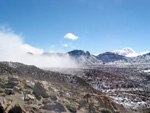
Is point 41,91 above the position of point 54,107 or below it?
above

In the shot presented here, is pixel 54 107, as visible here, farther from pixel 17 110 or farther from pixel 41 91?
pixel 41 91

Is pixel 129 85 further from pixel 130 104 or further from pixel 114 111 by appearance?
pixel 114 111

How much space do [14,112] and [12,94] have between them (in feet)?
13.1

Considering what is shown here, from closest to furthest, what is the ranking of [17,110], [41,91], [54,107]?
[17,110], [54,107], [41,91]

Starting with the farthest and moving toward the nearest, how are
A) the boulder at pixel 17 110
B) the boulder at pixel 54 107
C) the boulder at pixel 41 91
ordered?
the boulder at pixel 41 91 → the boulder at pixel 54 107 → the boulder at pixel 17 110

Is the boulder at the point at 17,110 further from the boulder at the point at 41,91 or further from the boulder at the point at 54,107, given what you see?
Result: the boulder at the point at 41,91

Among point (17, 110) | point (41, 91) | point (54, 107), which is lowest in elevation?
point (54, 107)

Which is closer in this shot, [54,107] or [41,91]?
[54,107]

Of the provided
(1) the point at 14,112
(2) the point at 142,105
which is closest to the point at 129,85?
(2) the point at 142,105

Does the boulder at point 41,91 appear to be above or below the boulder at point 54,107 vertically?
above

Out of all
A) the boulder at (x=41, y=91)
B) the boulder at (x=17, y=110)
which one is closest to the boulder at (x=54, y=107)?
the boulder at (x=17, y=110)

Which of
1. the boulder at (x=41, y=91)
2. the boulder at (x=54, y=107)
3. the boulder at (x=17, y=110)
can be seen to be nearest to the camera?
the boulder at (x=17, y=110)

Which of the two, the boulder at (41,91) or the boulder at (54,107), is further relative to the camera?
the boulder at (41,91)

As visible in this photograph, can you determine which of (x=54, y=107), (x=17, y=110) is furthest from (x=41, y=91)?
(x=17, y=110)
